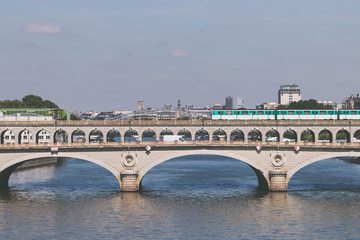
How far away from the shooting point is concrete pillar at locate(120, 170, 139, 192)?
4038 inches

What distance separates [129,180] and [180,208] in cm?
1484

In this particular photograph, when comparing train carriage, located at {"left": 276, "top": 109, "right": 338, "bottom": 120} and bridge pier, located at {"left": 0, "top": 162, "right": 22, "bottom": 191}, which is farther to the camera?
train carriage, located at {"left": 276, "top": 109, "right": 338, "bottom": 120}

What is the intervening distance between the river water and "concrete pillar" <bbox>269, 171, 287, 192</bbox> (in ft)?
6.25

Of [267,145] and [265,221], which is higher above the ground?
[267,145]

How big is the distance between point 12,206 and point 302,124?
181 ft

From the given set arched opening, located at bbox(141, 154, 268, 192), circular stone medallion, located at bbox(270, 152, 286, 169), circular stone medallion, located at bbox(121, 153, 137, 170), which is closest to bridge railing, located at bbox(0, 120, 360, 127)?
circular stone medallion, located at bbox(270, 152, 286, 169)

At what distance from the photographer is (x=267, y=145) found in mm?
104250

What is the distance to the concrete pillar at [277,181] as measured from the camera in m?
103

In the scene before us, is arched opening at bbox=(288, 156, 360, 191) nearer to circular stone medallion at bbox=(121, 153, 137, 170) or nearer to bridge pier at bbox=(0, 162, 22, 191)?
circular stone medallion at bbox=(121, 153, 137, 170)

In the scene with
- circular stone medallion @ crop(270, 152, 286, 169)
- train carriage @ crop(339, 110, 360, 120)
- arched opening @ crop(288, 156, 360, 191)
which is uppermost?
train carriage @ crop(339, 110, 360, 120)

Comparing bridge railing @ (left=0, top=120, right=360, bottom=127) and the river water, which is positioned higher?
bridge railing @ (left=0, top=120, right=360, bottom=127)

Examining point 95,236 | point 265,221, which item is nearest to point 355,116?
point 265,221

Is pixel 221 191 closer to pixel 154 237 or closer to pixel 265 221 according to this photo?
pixel 265 221

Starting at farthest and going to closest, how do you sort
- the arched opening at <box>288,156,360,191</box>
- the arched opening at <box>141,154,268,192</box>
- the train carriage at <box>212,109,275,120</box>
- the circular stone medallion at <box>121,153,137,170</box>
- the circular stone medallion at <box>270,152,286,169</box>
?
the train carriage at <box>212,109,275,120</box>, the arched opening at <box>288,156,360,191</box>, the arched opening at <box>141,154,268,192</box>, the circular stone medallion at <box>270,152,286,169</box>, the circular stone medallion at <box>121,153,137,170</box>
